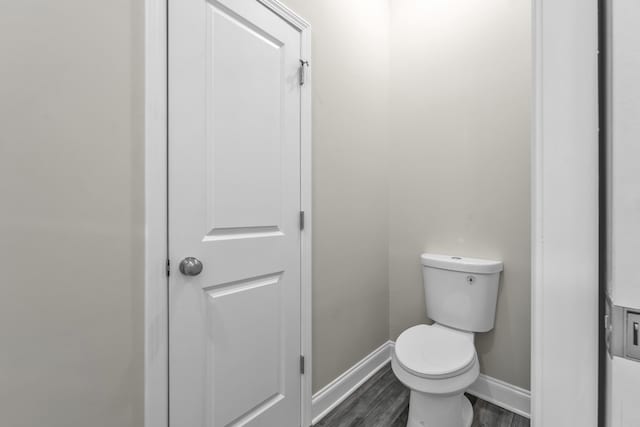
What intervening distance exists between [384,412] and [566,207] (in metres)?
1.60

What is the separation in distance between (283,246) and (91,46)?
950mm

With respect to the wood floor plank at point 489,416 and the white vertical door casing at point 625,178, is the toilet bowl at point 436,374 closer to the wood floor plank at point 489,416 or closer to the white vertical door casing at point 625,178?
the wood floor plank at point 489,416

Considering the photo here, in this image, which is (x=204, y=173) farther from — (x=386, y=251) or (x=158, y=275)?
(x=386, y=251)

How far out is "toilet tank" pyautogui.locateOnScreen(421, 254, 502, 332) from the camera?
1.63 meters

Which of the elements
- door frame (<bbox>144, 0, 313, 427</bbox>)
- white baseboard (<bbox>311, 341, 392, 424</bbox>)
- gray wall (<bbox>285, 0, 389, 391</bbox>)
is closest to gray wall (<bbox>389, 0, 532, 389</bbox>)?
gray wall (<bbox>285, 0, 389, 391</bbox>)

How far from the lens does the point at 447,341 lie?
59.0 inches

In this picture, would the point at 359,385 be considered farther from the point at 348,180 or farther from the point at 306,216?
the point at 348,180

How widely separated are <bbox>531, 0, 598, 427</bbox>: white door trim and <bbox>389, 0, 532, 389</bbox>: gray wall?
139cm

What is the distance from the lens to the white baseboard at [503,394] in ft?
5.31

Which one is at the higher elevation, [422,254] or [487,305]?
[422,254]

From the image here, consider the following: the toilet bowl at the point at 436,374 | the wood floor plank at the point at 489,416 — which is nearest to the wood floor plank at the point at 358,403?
the toilet bowl at the point at 436,374

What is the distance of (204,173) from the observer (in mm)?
1105

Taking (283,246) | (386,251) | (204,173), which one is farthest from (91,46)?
(386,251)

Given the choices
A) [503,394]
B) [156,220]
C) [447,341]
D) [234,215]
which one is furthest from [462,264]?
[156,220]
